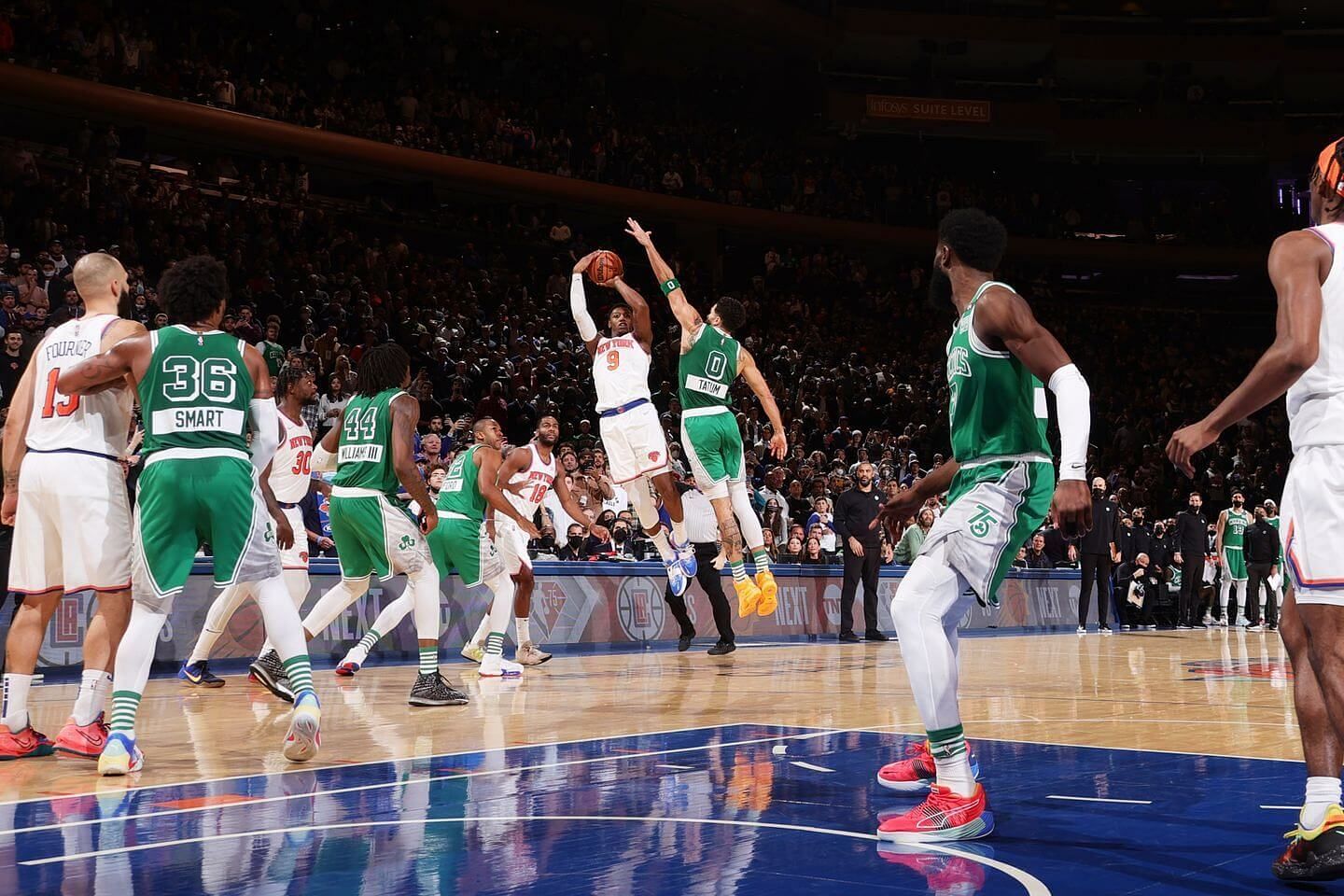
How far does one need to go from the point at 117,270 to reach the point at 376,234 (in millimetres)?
17882

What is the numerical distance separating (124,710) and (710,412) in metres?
5.44

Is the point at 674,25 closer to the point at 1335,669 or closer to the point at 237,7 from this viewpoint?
the point at 237,7

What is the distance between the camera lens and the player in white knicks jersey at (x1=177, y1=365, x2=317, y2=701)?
344 inches

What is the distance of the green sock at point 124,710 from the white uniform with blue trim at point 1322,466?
4.54m

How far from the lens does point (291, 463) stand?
9.74 m

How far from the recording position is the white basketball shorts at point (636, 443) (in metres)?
10.1

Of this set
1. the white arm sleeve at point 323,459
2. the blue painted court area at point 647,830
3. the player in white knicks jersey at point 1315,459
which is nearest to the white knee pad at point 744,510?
the white arm sleeve at point 323,459

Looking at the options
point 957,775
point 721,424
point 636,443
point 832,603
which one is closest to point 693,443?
point 721,424

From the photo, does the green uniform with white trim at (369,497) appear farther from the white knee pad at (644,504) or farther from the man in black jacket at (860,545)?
the man in black jacket at (860,545)

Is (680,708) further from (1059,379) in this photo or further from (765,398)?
(1059,379)

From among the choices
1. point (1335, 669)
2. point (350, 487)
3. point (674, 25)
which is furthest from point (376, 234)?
point (1335, 669)

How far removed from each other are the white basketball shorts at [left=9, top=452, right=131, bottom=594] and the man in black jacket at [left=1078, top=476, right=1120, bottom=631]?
14.9 m

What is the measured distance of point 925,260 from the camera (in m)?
33.5

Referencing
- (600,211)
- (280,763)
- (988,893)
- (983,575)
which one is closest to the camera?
(988,893)
